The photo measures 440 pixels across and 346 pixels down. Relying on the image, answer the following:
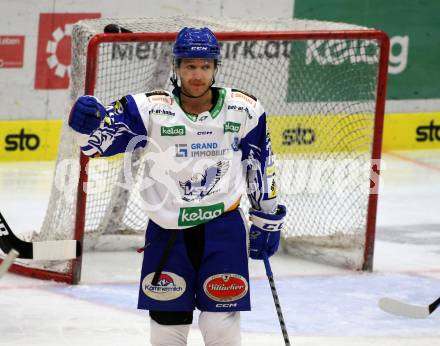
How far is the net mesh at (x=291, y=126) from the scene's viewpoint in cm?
720

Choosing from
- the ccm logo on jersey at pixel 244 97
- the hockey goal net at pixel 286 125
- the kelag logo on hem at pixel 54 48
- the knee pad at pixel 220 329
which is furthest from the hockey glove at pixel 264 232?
the kelag logo on hem at pixel 54 48

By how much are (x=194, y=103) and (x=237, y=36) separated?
8.79ft

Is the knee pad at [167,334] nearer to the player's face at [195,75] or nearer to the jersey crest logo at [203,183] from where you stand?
the jersey crest logo at [203,183]

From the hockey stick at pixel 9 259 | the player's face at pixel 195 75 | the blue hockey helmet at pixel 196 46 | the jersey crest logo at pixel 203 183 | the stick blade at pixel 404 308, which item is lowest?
the stick blade at pixel 404 308

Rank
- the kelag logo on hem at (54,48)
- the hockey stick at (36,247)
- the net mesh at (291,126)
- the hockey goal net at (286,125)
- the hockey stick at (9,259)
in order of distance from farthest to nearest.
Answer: the kelag logo on hem at (54,48) < the net mesh at (291,126) < the hockey goal net at (286,125) < the hockey stick at (36,247) < the hockey stick at (9,259)

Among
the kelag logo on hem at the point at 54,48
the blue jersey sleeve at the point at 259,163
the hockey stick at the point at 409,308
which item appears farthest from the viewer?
the kelag logo on hem at the point at 54,48

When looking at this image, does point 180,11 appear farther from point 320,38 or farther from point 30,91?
point 320,38

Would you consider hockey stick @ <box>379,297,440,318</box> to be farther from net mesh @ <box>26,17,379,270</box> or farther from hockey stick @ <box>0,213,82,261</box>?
net mesh @ <box>26,17,379,270</box>

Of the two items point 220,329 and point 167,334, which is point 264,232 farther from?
point 167,334

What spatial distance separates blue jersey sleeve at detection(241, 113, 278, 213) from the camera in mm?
4559

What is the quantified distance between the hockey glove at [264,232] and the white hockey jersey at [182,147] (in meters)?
0.14

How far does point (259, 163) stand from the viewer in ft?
15.0

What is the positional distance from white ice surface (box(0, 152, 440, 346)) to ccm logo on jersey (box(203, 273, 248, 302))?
4.50ft

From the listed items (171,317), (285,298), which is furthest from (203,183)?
(285,298)
